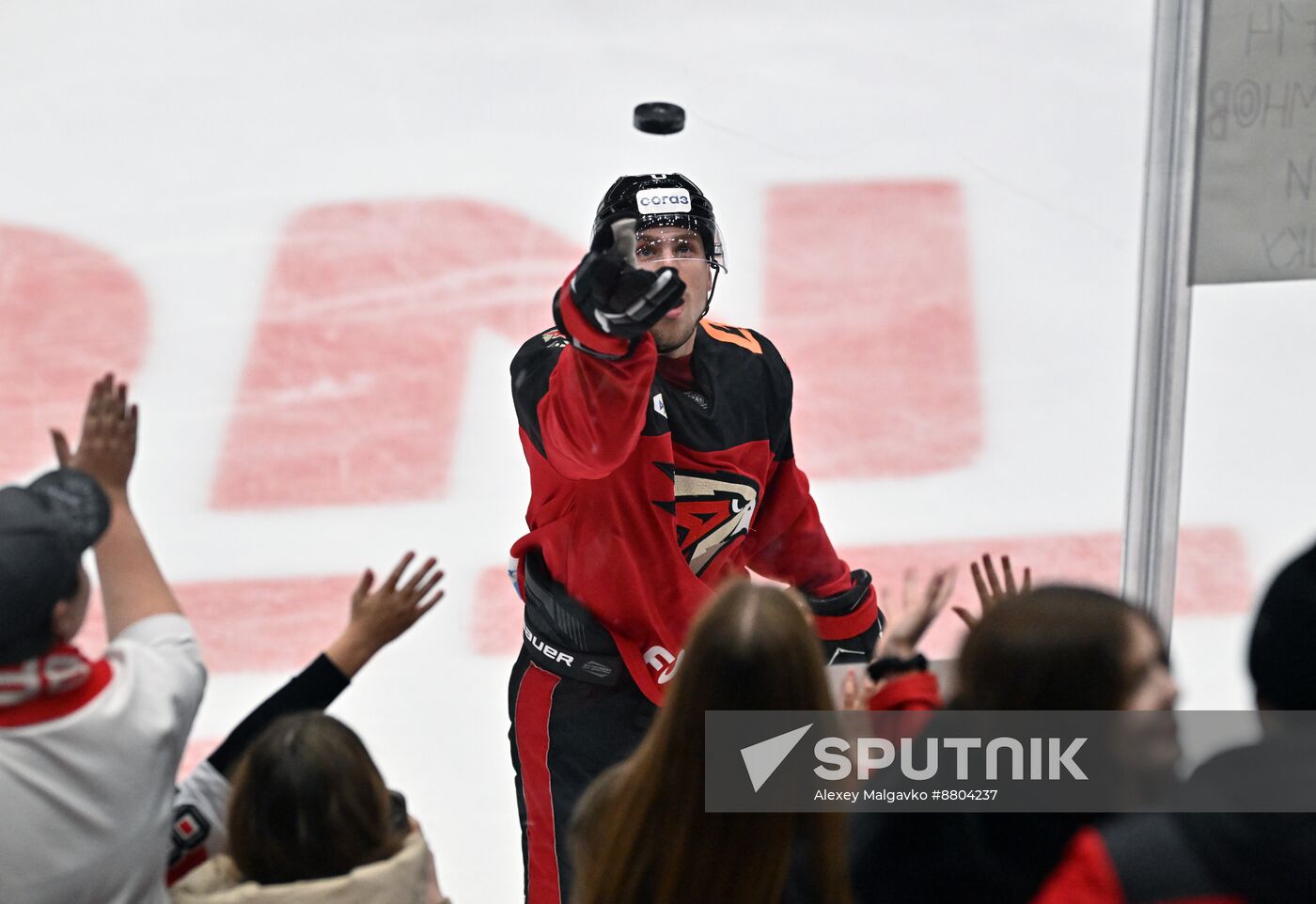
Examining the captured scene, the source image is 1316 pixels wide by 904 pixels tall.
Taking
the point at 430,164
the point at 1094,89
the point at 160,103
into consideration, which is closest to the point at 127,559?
the point at 430,164

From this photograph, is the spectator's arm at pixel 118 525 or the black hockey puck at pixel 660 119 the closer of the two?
the spectator's arm at pixel 118 525

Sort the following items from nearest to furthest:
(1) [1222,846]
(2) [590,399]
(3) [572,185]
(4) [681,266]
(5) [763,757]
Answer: (1) [1222,846] < (5) [763,757] < (2) [590,399] < (4) [681,266] < (3) [572,185]

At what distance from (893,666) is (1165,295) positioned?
3.23 feet

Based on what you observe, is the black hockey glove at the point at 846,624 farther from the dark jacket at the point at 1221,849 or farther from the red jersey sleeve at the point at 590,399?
the dark jacket at the point at 1221,849

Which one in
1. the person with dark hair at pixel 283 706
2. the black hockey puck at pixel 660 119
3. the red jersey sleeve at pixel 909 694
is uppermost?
the red jersey sleeve at pixel 909 694

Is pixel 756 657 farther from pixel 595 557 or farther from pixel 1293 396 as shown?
pixel 1293 396

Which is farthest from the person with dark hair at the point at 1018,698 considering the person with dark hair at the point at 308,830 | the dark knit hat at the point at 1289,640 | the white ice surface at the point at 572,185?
the white ice surface at the point at 572,185

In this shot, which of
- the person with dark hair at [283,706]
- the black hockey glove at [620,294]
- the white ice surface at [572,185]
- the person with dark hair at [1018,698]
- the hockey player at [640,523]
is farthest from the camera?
the white ice surface at [572,185]

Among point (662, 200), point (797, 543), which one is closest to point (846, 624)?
point (797, 543)

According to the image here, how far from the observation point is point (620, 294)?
1.85 m

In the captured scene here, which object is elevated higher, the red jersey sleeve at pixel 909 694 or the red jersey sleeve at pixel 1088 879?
the red jersey sleeve at pixel 1088 879

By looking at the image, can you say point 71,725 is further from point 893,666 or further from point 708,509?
point 708,509

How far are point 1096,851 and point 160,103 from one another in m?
4.79

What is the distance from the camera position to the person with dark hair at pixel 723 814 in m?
1.33
